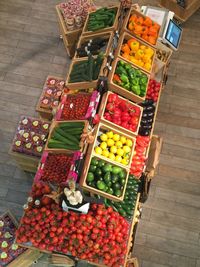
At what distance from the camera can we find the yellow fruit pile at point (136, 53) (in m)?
5.01

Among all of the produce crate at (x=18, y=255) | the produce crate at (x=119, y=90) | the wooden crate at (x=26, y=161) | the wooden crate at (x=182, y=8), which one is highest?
the wooden crate at (x=182, y=8)

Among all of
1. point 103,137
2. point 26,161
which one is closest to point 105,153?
point 103,137

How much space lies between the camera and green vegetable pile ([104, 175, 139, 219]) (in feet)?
14.2

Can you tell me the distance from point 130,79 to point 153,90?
691 millimetres

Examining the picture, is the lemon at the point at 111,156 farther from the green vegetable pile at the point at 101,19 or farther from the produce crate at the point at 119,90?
the green vegetable pile at the point at 101,19

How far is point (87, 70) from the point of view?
4.68 meters

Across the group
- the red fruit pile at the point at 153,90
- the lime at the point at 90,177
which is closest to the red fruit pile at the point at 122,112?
the red fruit pile at the point at 153,90

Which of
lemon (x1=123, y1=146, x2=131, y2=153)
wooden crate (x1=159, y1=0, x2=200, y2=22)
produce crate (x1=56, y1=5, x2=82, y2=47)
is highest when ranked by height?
wooden crate (x1=159, y1=0, x2=200, y2=22)

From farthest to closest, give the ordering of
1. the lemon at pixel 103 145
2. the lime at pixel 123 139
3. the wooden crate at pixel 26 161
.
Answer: the wooden crate at pixel 26 161
the lime at pixel 123 139
the lemon at pixel 103 145

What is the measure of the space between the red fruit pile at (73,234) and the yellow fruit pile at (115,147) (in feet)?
2.29

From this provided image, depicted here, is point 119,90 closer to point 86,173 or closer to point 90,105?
point 90,105

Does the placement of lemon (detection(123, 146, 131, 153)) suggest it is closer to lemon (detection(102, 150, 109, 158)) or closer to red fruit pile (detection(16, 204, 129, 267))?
lemon (detection(102, 150, 109, 158))

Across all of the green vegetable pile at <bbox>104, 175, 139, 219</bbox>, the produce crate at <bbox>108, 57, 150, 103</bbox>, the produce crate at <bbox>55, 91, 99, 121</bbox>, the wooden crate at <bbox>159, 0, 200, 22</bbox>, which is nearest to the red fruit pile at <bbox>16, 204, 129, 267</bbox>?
the green vegetable pile at <bbox>104, 175, 139, 219</bbox>

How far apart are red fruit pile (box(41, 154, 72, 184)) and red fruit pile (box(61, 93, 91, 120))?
21.8 inches
